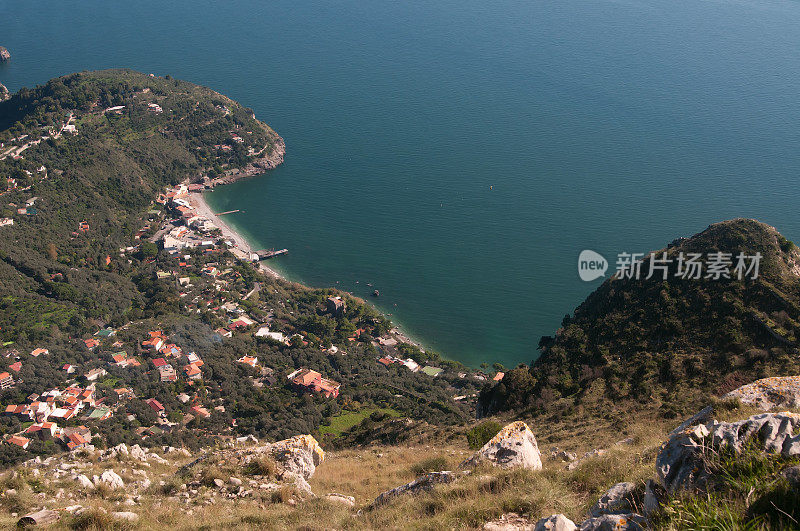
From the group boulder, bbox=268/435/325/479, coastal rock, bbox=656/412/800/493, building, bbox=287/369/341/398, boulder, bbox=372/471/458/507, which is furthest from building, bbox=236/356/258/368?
coastal rock, bbox=656/412/800/493

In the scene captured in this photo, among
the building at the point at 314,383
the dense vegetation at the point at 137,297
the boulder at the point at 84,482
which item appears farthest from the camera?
the building at the point at 314,383

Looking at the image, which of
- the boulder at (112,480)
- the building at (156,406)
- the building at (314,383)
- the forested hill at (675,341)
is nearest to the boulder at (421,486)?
the boulder at (112,480)

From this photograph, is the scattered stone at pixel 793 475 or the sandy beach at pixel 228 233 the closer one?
the scattered stone at pixel 793 475

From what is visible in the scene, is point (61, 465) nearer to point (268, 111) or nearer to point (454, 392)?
point (454, 392)

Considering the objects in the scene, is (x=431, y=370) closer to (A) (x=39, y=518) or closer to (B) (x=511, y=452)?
(B) (x=511, y=452)

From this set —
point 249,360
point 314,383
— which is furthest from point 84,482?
point 249,360

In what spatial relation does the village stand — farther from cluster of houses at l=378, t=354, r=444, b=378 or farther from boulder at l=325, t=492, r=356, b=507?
boulder at l=325, t=492, r=356, b=507

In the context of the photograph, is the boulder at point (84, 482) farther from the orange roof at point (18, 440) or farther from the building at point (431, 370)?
the building at point (431, 370)

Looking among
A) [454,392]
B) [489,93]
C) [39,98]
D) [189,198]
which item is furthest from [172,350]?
[489,93]
